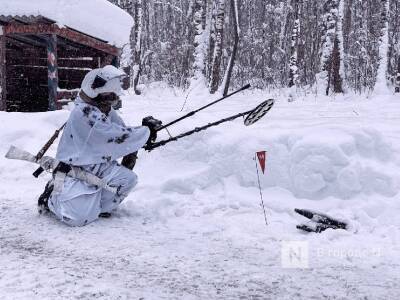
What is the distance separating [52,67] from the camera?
8625mm

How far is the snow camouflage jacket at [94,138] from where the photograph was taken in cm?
393

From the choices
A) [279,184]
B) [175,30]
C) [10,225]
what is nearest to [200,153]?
[279,184]

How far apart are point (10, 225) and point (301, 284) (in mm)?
2530

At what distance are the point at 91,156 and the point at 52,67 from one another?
5.22 metres

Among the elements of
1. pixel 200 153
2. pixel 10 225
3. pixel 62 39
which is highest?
pixel 62 39

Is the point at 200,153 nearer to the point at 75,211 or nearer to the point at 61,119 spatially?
the point at 75,211

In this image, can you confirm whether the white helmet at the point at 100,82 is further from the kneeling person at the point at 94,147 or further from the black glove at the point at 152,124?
the black glove at the point at 152,124

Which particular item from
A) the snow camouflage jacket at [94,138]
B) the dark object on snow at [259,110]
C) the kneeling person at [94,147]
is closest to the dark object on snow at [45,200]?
the kneeling person at [94,147]

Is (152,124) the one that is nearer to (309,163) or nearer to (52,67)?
(309,163)

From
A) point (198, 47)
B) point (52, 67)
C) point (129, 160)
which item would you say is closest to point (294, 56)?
point (198, 47)

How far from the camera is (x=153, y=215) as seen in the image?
13.9 ft

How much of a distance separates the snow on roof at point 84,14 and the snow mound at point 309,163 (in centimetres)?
446

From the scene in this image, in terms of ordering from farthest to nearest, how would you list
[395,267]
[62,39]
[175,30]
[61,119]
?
[175,30], [62,39], [61,119], [395,267]

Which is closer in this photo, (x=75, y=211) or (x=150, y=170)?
(x=75, y=211)
